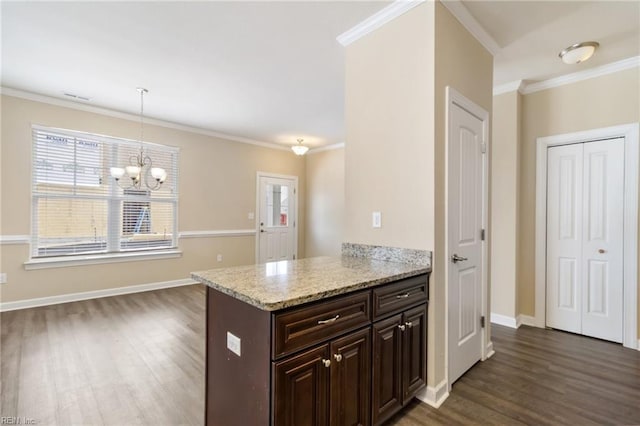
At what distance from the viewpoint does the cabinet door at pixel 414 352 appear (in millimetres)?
1816

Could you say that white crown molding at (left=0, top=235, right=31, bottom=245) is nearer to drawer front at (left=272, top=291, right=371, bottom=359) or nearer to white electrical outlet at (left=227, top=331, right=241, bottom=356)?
white electrical outlet at (left=227, top=331, right=241, bottom=356)

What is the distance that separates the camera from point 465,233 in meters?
2.31

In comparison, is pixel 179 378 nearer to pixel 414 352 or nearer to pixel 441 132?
pixel 414 352

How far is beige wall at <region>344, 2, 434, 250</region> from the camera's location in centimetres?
201

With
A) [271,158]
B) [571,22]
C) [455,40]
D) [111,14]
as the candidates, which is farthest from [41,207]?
[571,22]

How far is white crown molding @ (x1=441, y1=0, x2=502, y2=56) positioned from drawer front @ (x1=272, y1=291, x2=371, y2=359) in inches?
81.0

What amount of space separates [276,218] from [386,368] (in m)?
5.20

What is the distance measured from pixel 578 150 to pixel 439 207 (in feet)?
7.54

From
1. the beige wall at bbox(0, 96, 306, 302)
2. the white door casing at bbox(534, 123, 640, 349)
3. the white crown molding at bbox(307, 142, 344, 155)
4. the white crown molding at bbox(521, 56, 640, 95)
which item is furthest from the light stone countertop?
the white crown molding at bbox(307, 142, 344, 155)

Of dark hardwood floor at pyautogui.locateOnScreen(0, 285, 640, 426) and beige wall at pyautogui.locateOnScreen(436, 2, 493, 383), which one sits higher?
beige wall at pyautogui.locateOnScreen(436, 2, 493, 383)

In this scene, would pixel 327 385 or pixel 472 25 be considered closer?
pixel 327 385

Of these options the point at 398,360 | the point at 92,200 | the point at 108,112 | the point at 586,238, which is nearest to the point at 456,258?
the point at 398,360

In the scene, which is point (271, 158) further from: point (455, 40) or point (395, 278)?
point (395, 278)

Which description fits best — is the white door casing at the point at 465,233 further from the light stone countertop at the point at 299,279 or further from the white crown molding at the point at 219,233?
the white crown molding at the point at 219,233
